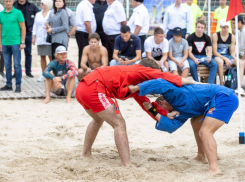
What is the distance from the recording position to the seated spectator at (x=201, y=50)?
871 centimetres

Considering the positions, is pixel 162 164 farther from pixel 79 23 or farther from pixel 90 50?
pixel 79 23

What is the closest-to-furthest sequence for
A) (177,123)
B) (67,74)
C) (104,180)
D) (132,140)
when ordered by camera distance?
(104,180), (177,123), (132,140), (67,74)

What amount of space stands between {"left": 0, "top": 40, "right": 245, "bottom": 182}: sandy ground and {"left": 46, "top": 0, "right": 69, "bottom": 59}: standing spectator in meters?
1.97

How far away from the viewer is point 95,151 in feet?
16.2

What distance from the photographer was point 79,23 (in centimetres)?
884

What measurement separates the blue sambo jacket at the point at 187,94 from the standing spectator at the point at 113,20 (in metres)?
4.83

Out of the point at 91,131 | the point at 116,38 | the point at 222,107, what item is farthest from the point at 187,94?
the point at 116,38

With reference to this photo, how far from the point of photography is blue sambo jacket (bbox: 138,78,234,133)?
12.7 ft

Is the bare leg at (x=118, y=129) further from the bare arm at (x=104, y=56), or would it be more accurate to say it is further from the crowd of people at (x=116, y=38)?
the bare arm at (x=104, y=56)

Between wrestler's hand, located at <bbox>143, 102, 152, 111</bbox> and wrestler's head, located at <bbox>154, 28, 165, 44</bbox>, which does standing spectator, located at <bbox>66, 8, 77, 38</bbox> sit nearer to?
wrestler's head, located at <bbox>154, 28, 165, 44</bbox>

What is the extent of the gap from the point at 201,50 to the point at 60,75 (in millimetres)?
3306

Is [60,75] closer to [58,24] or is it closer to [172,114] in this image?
[58,24]

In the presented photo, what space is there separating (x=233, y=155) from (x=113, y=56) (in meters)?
4.20

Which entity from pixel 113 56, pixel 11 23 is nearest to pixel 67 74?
pixel 113 56
